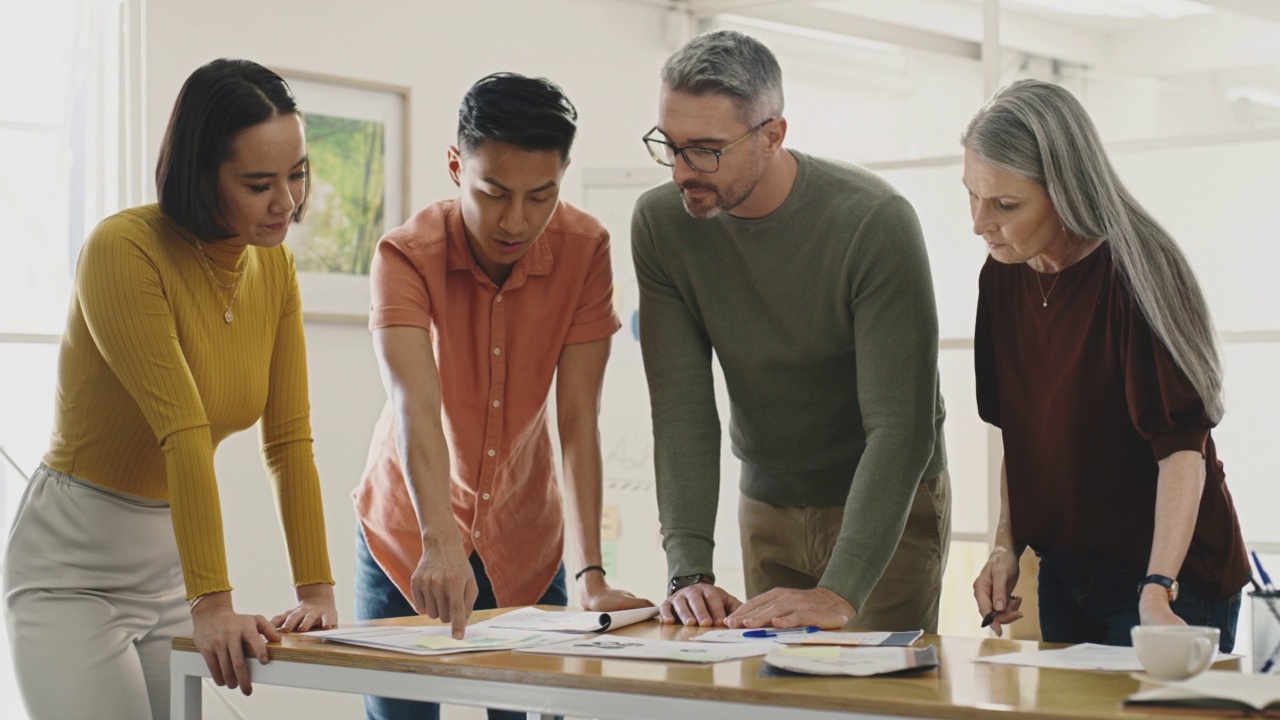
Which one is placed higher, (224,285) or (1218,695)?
(224,285)

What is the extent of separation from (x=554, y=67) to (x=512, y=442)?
98.1 inches

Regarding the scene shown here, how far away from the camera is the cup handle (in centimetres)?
127

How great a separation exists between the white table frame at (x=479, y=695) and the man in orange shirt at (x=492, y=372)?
33cm

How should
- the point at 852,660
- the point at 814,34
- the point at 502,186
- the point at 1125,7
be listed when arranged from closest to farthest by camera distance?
the point at 852,660, the point at 502,186, the point at 1125,7, the point at 814,34

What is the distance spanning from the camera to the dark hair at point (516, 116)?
74.4 inches

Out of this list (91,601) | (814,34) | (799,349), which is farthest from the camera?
(814,34)

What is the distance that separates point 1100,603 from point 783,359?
55 cm

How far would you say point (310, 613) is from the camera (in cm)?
188

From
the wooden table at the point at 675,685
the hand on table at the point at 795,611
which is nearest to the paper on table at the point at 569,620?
the wooden table at the point at 675,685

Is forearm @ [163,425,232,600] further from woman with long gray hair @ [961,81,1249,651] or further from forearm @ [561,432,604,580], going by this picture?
woman with long gray hair @ [961,81,1249,651]

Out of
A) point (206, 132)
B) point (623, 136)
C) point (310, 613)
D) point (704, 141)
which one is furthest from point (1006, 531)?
point (623, 136)

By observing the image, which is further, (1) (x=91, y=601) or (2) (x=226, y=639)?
(1) (x=91, y=601)

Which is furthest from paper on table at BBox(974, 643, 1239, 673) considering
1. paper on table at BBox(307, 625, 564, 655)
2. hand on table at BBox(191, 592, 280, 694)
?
hand on table at BBox(191, 592, 280, 694)

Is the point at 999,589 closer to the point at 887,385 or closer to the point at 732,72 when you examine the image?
the point at 887,385
